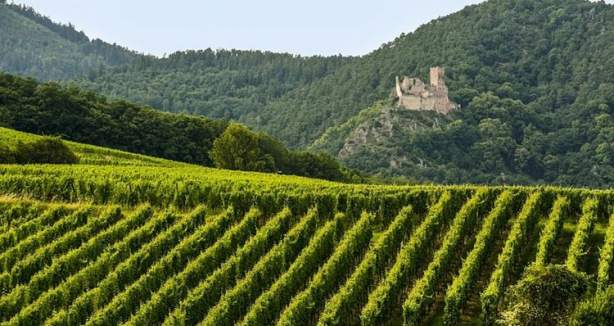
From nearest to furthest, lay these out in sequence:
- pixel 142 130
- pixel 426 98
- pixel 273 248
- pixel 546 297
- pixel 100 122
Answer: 1. pixel 546 297
2. pixel 273 248
3. pixel 100 122
4. pixel 142 130
5. pixel 426 98

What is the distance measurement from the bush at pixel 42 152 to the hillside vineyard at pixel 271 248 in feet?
19.2

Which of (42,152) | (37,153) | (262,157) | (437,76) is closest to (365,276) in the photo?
(42,152)

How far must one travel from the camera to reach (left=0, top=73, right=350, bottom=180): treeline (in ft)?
299

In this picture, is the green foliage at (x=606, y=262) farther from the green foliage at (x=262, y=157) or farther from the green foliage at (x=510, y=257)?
the green foliage at (x=262, y=157)

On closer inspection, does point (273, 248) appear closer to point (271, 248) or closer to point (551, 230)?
point (271, 248)

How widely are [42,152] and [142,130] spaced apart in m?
43.4

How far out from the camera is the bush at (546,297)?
103 ft

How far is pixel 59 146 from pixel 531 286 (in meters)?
35.1

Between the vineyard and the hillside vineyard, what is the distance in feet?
0.25

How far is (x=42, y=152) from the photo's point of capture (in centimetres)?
5719

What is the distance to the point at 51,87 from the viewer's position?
96688 millimetres

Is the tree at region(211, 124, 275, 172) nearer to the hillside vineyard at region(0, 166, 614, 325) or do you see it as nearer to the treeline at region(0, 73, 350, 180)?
the treeline at region(0, 73, 350, 180)

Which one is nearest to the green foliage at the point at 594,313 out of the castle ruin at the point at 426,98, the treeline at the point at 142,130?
the treeline at the point at 142,130

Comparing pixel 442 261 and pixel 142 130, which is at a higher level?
pixel 142 130
